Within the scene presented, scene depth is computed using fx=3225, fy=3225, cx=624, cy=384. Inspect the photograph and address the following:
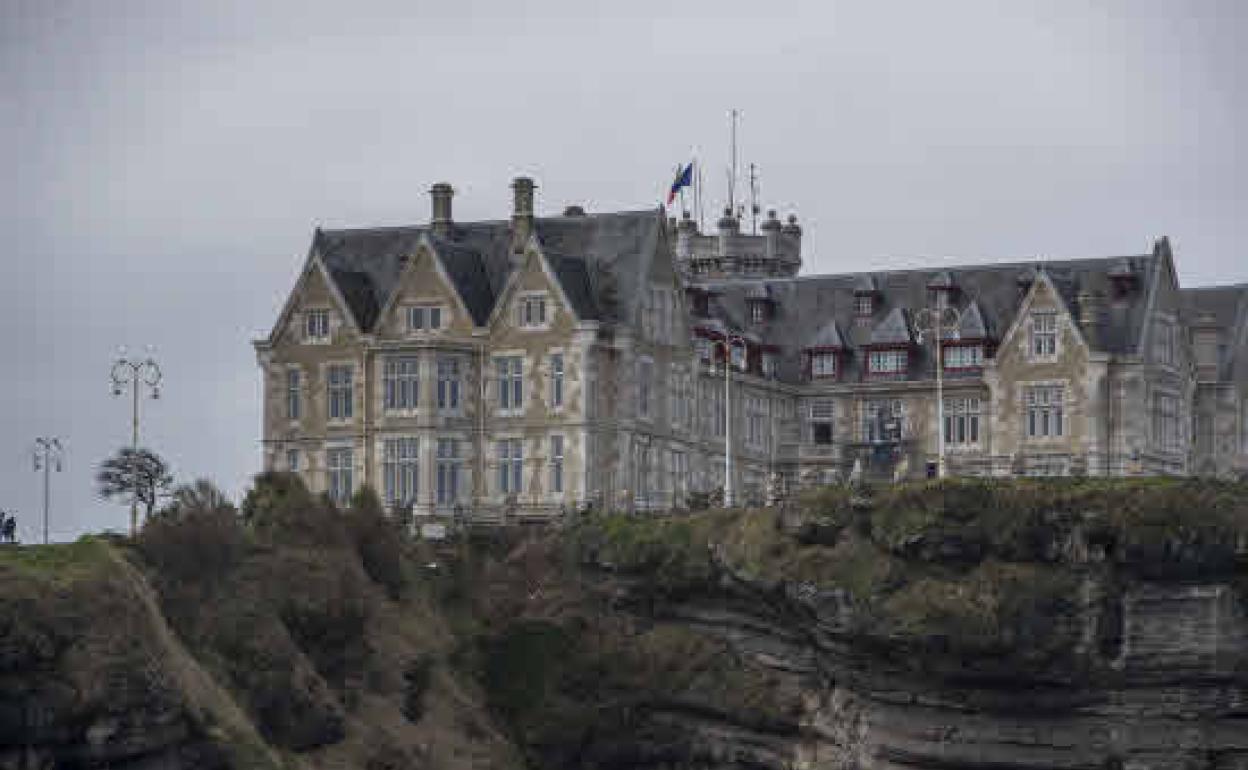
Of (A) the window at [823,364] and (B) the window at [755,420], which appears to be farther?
(A) the window at [823,364]

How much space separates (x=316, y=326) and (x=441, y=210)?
7154 mm

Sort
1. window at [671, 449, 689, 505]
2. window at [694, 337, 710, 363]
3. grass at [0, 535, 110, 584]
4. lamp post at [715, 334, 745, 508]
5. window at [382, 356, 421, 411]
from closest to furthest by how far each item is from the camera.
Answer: grass at [0, 535, 110, 584] < lamp post at [715, 334, 745, 508] < window at [382, 356, 421, 411] < window at [671, 449, 689, 505] < window at [694, 337, 710, 363]

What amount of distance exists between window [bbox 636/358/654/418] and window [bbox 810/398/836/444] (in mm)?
15162

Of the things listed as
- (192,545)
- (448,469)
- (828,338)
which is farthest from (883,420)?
(192,545)

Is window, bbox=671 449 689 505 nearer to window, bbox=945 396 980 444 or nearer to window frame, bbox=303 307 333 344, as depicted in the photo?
window, bbox=945 396 980 444

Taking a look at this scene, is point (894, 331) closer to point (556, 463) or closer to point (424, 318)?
point (556, 463)

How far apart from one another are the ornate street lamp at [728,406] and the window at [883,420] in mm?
5634

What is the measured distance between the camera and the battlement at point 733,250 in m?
154

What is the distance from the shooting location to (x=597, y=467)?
117750mm

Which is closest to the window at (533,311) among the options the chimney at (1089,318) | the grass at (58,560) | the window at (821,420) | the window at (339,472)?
the window at (339,472)

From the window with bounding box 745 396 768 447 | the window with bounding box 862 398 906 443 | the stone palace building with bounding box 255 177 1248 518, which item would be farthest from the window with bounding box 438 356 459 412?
the window with bounding box 862 398 906 443

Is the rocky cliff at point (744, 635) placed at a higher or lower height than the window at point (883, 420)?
lower

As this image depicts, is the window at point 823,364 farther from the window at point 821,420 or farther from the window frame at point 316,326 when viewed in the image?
the window frame at point 316,326

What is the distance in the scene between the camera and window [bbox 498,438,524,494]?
11825 cm
